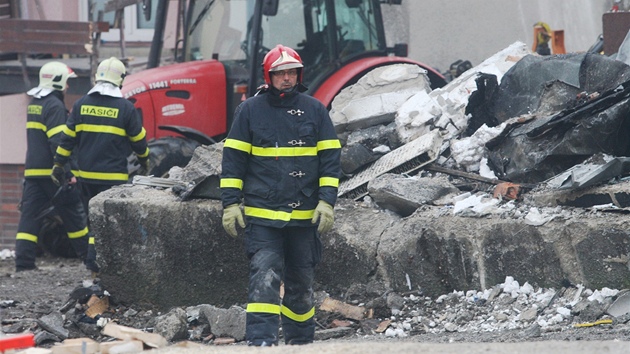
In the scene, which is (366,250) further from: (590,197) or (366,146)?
(590,197)

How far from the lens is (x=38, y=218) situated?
8977 mm

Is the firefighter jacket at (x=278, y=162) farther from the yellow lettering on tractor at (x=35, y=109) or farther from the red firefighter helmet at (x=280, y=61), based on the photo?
the yellow lettering on tractor at (x=35, y=109)

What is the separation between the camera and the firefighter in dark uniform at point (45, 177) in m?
8.64

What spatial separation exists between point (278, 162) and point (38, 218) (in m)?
4.19

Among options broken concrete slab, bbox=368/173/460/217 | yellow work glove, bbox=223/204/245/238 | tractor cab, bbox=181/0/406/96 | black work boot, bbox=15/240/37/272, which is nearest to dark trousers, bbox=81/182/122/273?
black work boot, bbox=15/240/37/272

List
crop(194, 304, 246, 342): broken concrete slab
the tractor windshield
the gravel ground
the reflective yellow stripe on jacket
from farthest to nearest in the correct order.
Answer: the tractor windshield
crop(194, 304, 246, 342): broken concrete slab
the reflective yellow stripe on jacket
the gravel ground

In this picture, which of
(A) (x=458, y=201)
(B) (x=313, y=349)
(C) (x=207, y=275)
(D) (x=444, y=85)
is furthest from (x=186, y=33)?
(B) (x=313, y=349)

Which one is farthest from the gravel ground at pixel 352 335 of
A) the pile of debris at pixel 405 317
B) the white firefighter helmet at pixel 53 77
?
the white firefighter helmet at pixel 53 77

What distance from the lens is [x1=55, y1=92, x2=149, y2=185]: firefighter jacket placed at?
7770 mm

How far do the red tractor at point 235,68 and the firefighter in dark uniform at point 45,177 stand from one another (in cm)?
65

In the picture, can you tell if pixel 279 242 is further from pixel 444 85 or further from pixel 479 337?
pixel 444 85

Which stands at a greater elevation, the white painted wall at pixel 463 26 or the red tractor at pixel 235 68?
the white painted wall at pixel 463 26

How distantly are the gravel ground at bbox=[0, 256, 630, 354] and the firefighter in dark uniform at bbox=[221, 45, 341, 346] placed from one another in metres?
0.56

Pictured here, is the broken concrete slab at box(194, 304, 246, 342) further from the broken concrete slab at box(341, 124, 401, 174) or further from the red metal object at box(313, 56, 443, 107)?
the red metal object at box(313, 56, 443, 107)
